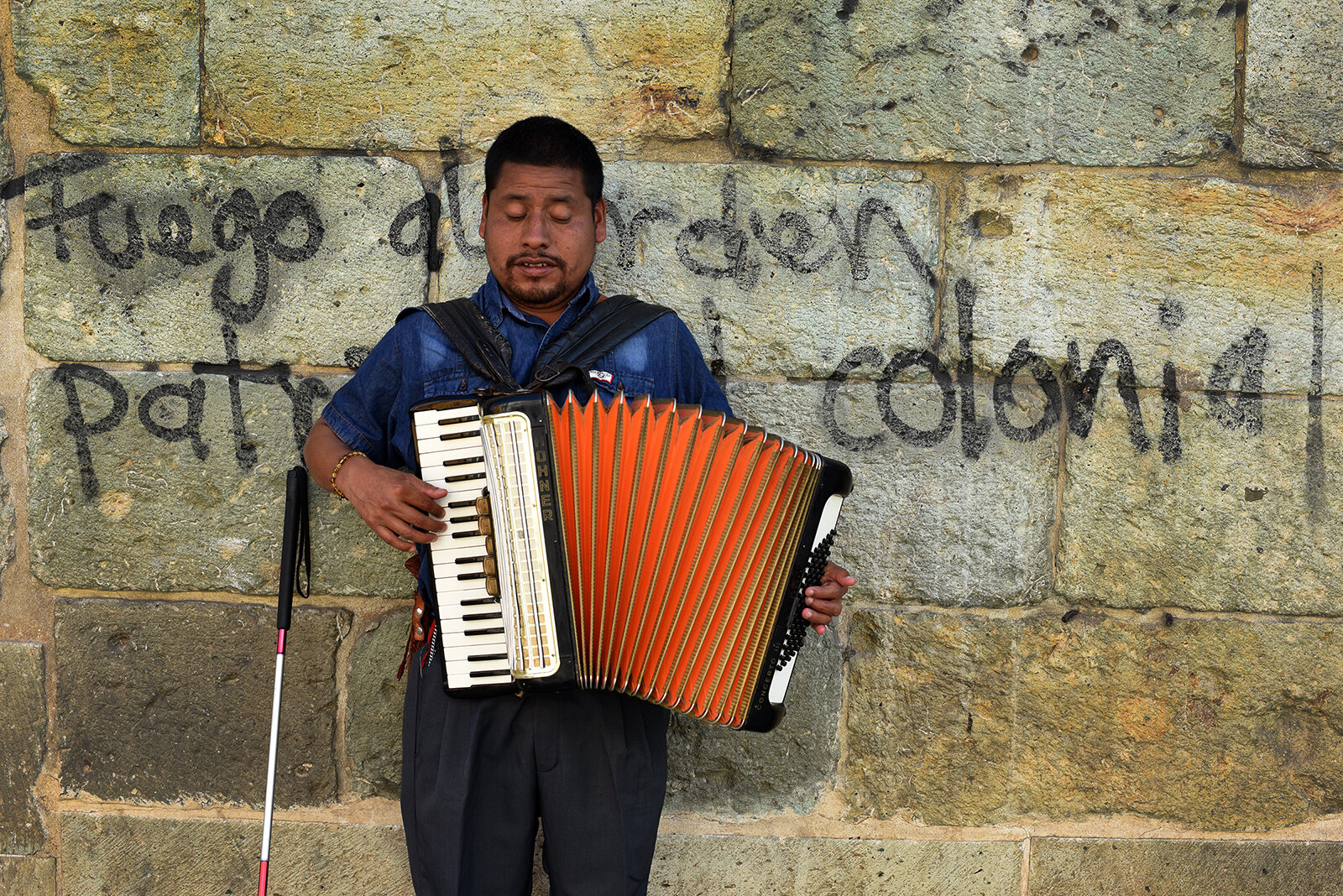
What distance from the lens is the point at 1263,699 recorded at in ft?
7.45

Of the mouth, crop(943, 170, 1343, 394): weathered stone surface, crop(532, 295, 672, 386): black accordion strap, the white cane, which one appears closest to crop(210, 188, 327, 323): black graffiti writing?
the white cane

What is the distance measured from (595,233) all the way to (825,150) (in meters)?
0.69

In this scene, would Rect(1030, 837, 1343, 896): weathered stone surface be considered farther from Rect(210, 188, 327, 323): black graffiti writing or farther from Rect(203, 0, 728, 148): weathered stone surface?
Rect(210, 188, 327, 323): black graffiti writing

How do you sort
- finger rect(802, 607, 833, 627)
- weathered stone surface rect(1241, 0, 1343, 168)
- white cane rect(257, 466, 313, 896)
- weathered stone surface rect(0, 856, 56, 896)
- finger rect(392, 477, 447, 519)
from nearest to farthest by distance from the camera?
finger rect(392, 477, 447, 519)
finger rect(802, 607, 833, 627)
white cane rect(257, 466, 313, 896)
weathered stone surface rect(1241, 0, 1343, 168)
weathered stone surface rect(0, 856, 56, 896)

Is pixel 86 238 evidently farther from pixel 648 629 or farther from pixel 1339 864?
pixel 1339 864

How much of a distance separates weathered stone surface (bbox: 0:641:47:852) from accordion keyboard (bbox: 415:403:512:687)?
4.72 feet

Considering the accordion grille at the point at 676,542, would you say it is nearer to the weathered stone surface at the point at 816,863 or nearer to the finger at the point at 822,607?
the finger at the point at 822,607

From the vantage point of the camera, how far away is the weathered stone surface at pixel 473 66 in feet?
7.36

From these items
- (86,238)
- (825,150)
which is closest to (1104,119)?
(825,150)

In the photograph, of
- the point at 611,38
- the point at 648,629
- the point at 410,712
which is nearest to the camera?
the point at 648,629

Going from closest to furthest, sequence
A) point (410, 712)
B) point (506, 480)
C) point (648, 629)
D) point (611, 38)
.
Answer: point (506, 480) < point (648, 629) < point (410, 712) < point (611, 38)

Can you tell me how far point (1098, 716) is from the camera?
229 centimetres

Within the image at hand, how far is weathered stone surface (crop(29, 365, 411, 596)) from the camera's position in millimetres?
2275

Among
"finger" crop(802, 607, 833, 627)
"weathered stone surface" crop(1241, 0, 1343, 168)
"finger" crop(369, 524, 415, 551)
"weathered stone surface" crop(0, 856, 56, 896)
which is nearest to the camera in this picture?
"finger" crop(369, 524, 415, 551)
